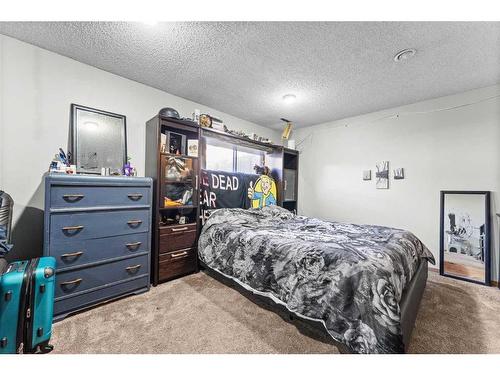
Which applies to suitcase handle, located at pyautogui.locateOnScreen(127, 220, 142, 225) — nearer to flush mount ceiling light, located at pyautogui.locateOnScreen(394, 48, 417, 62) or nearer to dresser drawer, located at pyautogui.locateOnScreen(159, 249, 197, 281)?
dresser drawer, located at pyautogui.locateOnScreen(159, 249, 197, 281)

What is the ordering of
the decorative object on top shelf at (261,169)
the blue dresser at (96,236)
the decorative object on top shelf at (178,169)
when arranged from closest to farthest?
the blue dresser at (96,236), the decorative object on top shelf at (178,169), the decorative object on top shelf at (261,169)

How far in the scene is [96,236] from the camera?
1.83 metres

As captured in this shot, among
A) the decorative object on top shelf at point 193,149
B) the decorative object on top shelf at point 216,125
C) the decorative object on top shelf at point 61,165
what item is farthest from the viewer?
the decorative object on top shelf at point 216,125

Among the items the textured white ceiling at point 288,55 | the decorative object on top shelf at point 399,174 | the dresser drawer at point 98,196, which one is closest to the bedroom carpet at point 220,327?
the dresser drawer at point 98,196

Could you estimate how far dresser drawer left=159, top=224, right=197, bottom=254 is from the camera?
7.81 feet

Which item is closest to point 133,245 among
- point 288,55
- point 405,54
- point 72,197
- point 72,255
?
point 72,255

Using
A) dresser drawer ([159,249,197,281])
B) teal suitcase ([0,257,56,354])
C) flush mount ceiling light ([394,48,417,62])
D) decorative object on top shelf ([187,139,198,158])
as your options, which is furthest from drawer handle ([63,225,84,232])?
flush mount ceiling light ([394,48,417,62])

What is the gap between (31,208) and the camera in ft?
6.46

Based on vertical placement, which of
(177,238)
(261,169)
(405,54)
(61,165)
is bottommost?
(177,238)

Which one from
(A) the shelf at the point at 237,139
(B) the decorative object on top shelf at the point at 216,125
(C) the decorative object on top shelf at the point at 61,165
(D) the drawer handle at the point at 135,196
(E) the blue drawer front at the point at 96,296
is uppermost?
(B) the decorative object on top shelf at the point at 216,125

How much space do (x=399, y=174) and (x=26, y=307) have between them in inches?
169

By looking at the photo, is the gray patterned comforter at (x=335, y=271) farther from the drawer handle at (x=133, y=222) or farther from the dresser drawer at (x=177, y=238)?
the drawer handle at (x=133, y=222)

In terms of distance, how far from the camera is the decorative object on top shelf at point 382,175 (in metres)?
3.29

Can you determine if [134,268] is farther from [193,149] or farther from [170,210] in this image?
[193,149]
